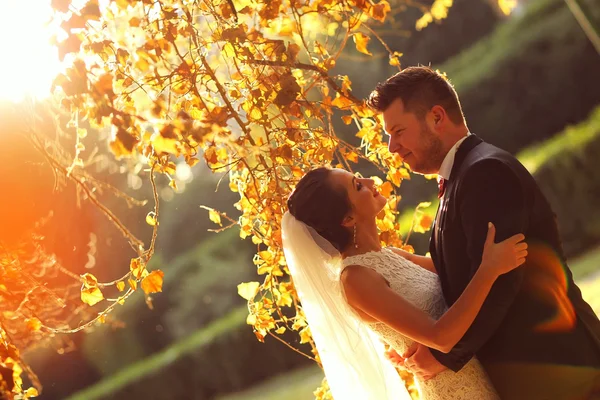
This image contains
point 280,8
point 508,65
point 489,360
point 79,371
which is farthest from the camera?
point 79,371

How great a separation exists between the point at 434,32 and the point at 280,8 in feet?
38.2

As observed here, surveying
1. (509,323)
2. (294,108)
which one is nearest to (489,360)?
(509,323)

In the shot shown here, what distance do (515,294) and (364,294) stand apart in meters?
0.45

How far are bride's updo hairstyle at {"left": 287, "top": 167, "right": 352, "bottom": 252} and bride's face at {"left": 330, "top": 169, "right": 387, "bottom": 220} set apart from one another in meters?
0.02

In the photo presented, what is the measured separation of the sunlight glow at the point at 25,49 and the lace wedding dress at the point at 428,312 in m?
1.16

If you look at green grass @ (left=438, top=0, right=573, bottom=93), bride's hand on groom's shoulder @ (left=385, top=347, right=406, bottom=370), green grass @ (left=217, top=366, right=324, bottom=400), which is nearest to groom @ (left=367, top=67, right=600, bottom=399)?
bride's hand on groom's shoulder @ (left=385, top=347, right=406, bottom=370)

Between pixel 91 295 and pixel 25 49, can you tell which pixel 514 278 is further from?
pixel 25 49

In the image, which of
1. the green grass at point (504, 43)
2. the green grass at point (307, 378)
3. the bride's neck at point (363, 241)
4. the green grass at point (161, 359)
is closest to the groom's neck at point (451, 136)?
the bride's neck at point (363, 241)

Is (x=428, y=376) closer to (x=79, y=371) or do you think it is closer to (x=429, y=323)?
(x=429, y=323)

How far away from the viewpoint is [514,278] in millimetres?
1979

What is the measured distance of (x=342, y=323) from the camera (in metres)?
2.44

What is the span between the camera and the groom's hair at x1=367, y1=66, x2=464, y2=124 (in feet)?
7.57

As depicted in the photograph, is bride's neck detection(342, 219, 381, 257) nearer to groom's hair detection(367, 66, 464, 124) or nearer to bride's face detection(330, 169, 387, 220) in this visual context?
bride's face detection(330, 169, 387, 220)

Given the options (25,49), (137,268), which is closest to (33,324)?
(137,268)
